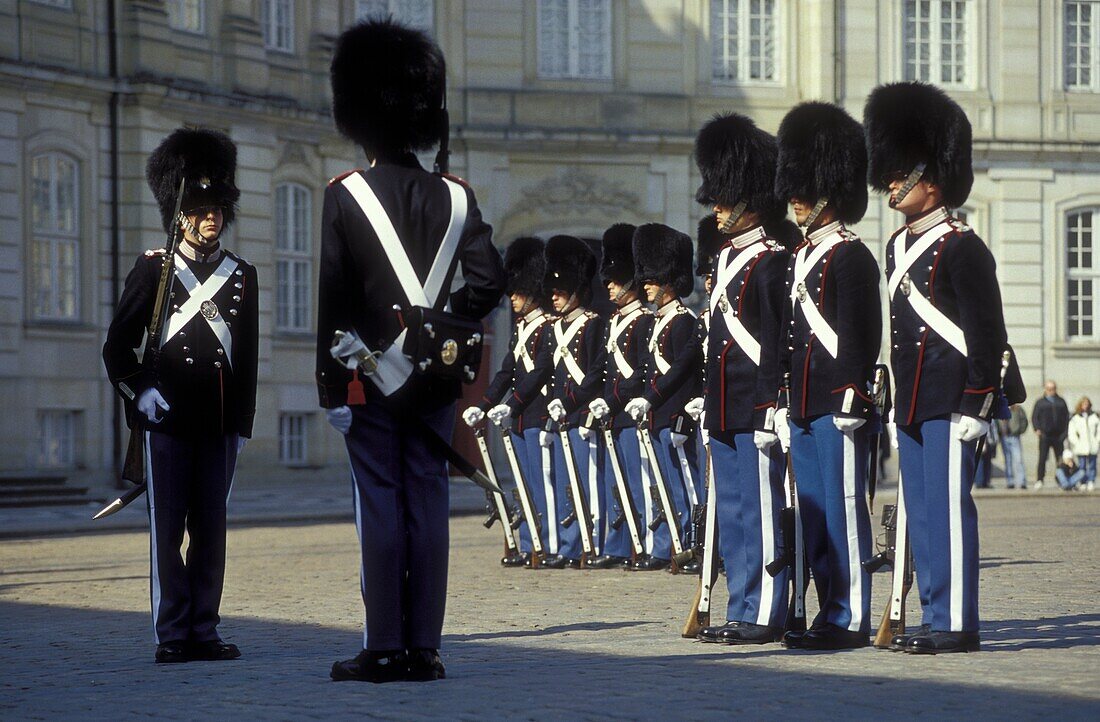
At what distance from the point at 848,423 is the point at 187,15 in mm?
19650

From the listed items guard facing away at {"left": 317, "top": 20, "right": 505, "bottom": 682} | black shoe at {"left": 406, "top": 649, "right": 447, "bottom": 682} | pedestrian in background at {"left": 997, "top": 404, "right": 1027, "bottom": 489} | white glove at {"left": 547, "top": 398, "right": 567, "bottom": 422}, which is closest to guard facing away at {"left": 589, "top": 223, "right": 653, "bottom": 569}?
white glove at {"left": 547, "top": 398, "right": 567, "bottom": 422}

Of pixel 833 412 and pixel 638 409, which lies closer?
pixel 833 412

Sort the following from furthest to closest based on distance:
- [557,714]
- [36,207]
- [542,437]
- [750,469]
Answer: [36,207] < [542,437] < [750,469] < [557,714]

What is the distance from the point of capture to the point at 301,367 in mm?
27188

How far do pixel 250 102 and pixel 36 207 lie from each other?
11.5 ft

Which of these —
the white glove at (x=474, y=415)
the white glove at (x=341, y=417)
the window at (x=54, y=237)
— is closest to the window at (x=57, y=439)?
the window at (x=54, y=237)

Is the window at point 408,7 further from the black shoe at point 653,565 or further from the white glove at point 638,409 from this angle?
the white glove at point 638,409

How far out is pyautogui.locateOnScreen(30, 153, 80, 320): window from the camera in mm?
24062

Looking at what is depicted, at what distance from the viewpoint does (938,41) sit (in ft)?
104

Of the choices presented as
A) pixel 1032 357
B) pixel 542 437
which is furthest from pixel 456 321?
pixel 1032 357

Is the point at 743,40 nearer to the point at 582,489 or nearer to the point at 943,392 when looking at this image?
the point at 582,489

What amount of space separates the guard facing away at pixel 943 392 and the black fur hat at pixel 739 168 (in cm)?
90

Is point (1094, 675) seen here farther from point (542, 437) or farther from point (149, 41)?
point (149, 41)

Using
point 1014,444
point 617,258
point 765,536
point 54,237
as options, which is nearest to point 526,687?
point 765,536
